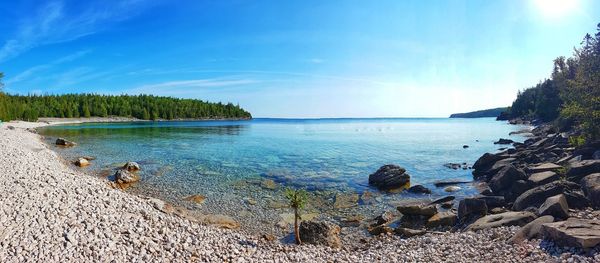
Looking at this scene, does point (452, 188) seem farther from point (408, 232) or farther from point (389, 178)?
point (408, 232)

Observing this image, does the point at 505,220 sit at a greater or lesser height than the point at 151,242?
greater

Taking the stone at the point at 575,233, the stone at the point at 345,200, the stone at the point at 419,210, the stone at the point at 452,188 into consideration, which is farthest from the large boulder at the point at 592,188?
the stone at the point at 345,200

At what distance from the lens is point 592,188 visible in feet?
49.9

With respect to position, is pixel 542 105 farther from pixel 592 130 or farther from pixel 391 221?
pixel 391 221

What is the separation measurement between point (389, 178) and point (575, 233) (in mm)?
16364

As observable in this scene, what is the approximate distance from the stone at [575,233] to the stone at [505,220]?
2710 millimetres

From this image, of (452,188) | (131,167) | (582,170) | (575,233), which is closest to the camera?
(575,233)

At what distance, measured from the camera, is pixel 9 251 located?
10.0 meters

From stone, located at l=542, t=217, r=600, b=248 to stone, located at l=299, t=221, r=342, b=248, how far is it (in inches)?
298

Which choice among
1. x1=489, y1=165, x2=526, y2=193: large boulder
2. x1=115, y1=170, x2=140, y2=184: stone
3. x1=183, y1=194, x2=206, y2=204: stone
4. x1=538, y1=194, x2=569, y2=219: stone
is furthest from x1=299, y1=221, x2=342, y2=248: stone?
x1=115, y1=170, x2=140, y2=184: stone

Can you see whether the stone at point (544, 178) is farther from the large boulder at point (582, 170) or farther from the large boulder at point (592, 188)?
the large boulder at point (592, 188)

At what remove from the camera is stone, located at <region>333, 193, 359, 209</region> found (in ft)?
68.8

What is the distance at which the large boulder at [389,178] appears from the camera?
25.6 meters

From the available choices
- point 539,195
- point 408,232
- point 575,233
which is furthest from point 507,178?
point 575,233
